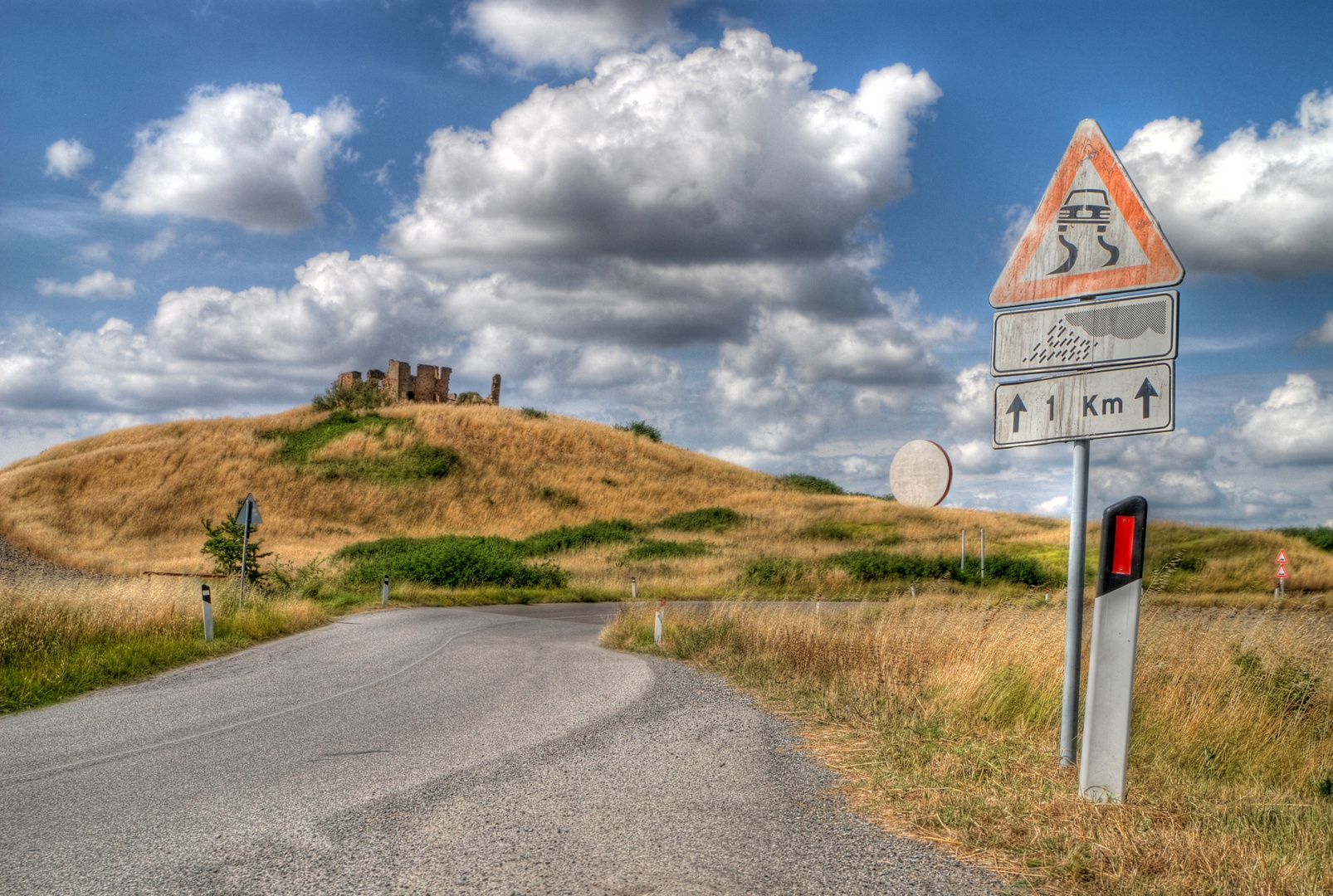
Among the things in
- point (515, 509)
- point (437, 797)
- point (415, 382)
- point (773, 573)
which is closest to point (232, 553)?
point (773, 573)

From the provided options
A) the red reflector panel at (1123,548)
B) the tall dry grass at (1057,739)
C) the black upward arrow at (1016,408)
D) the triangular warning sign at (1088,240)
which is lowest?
the tall dry grass at (1057,739)

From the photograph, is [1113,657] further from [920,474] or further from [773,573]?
[920,474]

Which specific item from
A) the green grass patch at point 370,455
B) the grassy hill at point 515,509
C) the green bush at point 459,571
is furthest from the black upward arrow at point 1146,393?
the green grass patch at point 370,455

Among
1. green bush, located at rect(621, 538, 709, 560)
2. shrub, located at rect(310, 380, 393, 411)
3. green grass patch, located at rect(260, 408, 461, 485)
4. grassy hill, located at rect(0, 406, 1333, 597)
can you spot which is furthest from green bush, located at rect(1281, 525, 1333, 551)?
shrub, located at rect(310, 380, 393, 411)

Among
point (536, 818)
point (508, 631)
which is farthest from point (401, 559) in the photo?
point (536, 818)

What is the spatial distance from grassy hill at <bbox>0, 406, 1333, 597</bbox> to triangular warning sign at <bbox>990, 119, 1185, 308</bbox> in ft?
84.0

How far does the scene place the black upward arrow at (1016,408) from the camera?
17.8 feet

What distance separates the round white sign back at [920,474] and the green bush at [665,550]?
1051 centimetres

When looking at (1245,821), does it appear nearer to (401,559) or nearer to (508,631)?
(508,631)

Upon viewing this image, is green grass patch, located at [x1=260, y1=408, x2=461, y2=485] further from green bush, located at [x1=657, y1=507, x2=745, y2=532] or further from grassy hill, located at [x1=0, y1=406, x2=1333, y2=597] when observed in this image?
green bush, located at [x1=657, y1=507, x2=745, y2=532]

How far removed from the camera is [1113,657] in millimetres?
4977

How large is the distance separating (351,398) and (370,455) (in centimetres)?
1638

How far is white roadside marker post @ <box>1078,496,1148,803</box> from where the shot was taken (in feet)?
16.2

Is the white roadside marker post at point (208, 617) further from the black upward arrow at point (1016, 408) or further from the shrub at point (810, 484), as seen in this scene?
the shrub at point (810, 484)
